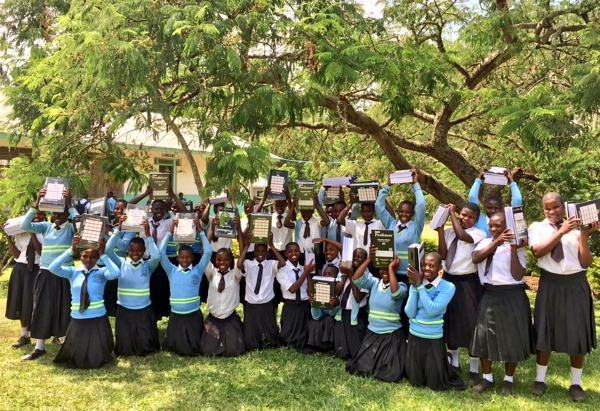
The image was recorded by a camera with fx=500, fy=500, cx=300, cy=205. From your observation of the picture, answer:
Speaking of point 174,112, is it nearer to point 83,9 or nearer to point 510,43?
point 83,9

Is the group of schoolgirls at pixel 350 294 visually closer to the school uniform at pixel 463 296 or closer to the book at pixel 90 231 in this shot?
the school uniform at pixel 463 296

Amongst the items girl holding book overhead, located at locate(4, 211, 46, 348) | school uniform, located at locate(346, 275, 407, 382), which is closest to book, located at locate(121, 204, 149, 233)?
girl holding book overhead, located at locate(4, 211, 46, 348)

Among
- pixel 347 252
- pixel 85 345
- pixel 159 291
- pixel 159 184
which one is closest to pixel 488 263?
pixel 347 252

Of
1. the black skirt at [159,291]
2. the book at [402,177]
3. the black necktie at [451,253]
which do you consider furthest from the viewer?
the black skirt at [159,291]

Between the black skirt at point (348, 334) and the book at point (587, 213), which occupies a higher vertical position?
the book at point (587, 213)

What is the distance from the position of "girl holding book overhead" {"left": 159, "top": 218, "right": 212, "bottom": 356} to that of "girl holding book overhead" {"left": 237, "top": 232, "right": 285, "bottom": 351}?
19.5 inches

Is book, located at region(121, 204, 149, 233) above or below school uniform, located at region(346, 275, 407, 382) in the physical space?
above

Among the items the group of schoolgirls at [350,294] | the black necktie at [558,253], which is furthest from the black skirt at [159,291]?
the black necktie at [558,253]

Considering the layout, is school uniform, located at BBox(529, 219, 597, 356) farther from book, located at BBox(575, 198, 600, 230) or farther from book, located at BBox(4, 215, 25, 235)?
book, located at BBox(4, 215, 25, 235)

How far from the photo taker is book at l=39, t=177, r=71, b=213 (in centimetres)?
517

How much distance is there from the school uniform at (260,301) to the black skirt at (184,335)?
538 mm

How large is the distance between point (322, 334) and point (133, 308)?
2.08 m

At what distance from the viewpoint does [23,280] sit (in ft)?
18.9

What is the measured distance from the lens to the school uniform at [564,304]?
13.6 feet
